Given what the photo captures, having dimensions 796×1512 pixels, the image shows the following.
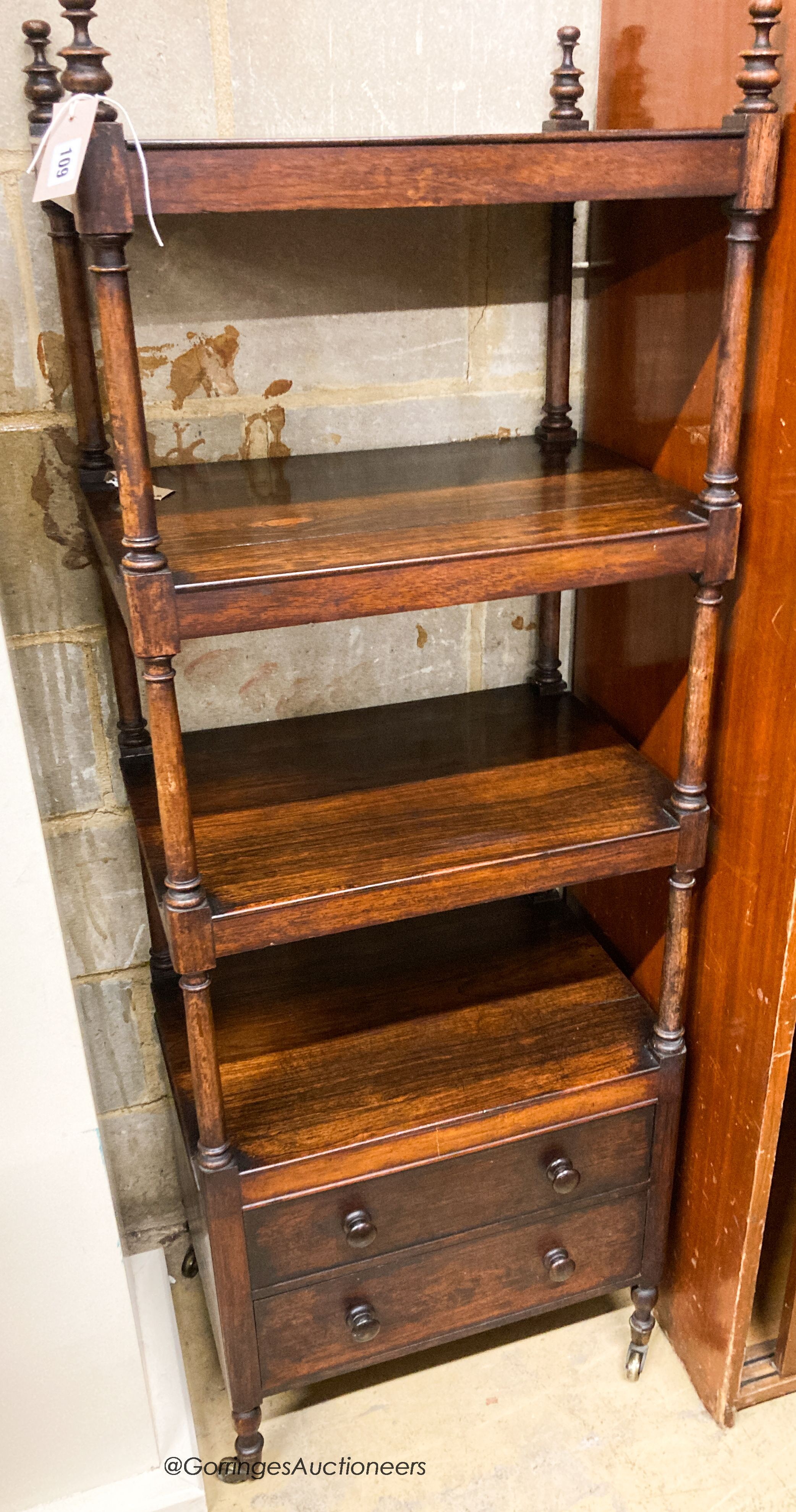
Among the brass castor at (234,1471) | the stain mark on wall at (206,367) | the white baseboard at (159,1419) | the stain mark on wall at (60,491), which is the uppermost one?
the stain mark on wall at (206,367)

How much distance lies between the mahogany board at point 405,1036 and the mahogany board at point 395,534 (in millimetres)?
640

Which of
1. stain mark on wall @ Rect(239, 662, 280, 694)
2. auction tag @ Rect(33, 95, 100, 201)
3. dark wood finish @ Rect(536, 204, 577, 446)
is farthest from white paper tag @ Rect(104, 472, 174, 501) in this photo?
dark wood finish @ Rect(536, 204, 577, 446)

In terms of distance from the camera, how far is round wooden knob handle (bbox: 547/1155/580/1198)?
1512 mm

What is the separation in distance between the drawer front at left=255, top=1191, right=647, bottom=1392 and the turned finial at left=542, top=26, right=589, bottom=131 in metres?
1.38

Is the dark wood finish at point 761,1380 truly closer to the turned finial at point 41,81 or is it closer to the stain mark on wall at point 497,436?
the stain mark on wall at point 497,436

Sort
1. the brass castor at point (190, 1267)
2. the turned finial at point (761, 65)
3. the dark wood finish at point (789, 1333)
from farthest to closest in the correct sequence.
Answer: the brass castor at point (190, 1267) < the dark wood finish at point (789, 1333) < the turned finial at point (761, 65)

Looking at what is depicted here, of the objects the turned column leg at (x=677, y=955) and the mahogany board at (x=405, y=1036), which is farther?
the mahogany board at (x=405, y=1036)

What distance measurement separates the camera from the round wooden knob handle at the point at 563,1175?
59.5 inches

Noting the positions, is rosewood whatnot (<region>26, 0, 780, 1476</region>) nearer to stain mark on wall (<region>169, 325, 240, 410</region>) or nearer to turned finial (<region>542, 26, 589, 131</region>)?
turned finial (<region>542, 26, 589, 131</region>)

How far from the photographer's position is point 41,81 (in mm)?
1286

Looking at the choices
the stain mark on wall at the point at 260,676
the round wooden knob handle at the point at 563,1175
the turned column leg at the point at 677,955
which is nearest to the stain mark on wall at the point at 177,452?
the stain mark on wall at the point at 260,676

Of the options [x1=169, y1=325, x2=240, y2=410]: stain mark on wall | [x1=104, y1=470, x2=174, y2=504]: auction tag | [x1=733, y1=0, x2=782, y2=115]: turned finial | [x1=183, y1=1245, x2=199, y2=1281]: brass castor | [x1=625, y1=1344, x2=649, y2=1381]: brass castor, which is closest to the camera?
[x1=733, y1=0, x2=782, y2=115]: turned finial

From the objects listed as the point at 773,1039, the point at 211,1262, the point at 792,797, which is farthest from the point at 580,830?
the point at 211,1262

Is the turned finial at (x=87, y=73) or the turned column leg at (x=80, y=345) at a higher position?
the turned finial at (x=87, y=73)
